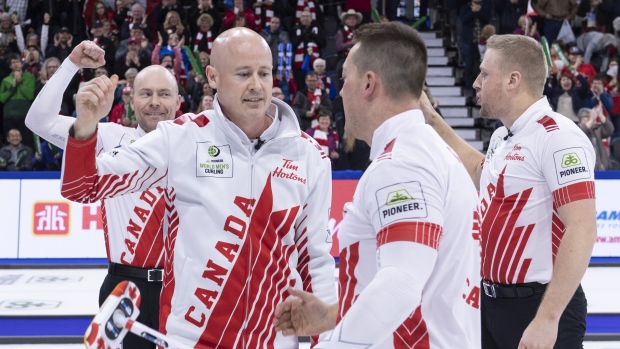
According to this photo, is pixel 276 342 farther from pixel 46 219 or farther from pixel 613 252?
pixel 613 252

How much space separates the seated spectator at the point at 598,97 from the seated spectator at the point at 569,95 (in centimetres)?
11

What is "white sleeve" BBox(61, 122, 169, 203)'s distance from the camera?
9.84ft

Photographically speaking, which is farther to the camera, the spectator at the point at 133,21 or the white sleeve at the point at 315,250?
the spectator at the point at 133,21

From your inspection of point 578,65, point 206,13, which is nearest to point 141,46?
point 206,13

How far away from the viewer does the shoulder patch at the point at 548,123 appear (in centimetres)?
415

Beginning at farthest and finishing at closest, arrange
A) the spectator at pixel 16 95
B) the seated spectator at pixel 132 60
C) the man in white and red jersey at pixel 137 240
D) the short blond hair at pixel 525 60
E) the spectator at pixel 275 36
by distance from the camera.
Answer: the spectator at pixel 275 36
the seated spectator at pixel 132 60
the spectator at pixel 16 95
the man in white and red jersey at pixel 137 240
the short blond hair at pixel 525 60

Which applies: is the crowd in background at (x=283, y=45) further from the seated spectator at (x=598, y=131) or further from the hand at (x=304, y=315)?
the hand at (x=304, y=315)

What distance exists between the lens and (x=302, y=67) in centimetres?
1650

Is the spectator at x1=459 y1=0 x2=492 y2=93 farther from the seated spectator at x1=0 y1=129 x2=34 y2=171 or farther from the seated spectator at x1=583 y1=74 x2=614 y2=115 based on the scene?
the seated spectator at x1=0 y1=129 x2=34 y2=171

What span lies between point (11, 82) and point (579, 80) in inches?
398

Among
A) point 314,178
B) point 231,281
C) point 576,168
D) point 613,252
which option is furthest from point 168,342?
point 613,252

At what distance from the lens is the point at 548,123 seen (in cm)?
421

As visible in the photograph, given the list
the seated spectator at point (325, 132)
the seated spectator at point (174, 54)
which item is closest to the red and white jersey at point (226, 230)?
the seated spectator at point (325, 132)

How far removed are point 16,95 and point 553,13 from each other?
34.9 feet
